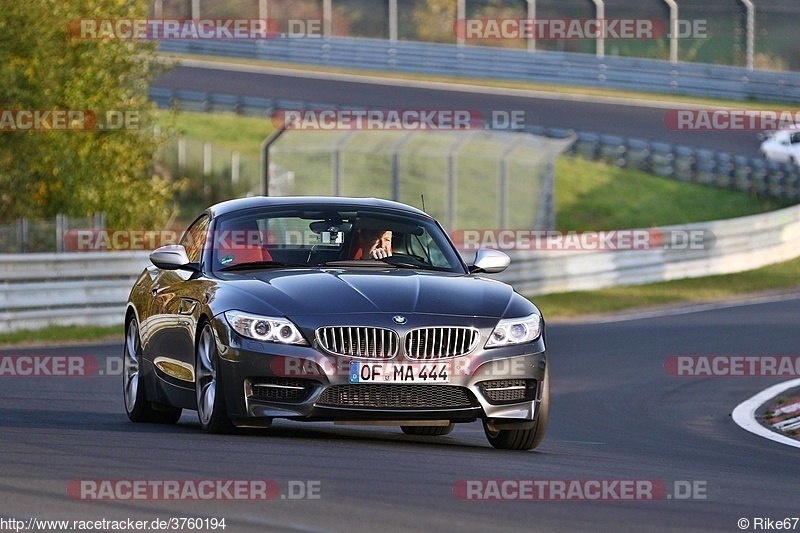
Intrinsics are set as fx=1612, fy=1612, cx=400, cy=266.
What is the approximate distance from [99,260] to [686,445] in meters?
11.1

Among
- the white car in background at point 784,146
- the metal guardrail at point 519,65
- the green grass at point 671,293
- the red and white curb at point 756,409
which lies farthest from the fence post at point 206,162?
the red and white curb at point 756,409

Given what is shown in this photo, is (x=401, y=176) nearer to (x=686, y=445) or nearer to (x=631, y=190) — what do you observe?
(x=631, y=190)

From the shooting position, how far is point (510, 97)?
46.7 meters

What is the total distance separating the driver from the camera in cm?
1007

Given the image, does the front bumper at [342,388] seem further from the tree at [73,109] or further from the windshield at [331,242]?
the tree at [73,109]

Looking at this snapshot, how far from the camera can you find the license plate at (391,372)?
880 centimetres

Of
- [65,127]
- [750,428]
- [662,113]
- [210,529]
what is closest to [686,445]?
[750,428]

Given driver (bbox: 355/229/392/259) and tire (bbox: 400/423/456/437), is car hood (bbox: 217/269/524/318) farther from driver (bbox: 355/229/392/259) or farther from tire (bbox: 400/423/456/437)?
Result: tire (bbox: 400/423/456/437)

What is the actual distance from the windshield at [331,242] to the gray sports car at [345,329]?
1 cm

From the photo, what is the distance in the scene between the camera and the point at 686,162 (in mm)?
40250

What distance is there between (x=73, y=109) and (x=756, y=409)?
14175 mm

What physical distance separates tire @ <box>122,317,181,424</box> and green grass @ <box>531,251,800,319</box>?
12141 millimetres

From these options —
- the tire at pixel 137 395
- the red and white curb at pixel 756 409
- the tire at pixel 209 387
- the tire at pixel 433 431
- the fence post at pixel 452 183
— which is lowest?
the fence post at pixel 452 183

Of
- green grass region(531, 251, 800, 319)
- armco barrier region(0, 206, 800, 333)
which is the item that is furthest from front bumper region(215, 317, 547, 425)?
green grass region(531, 251, 800, 319)
